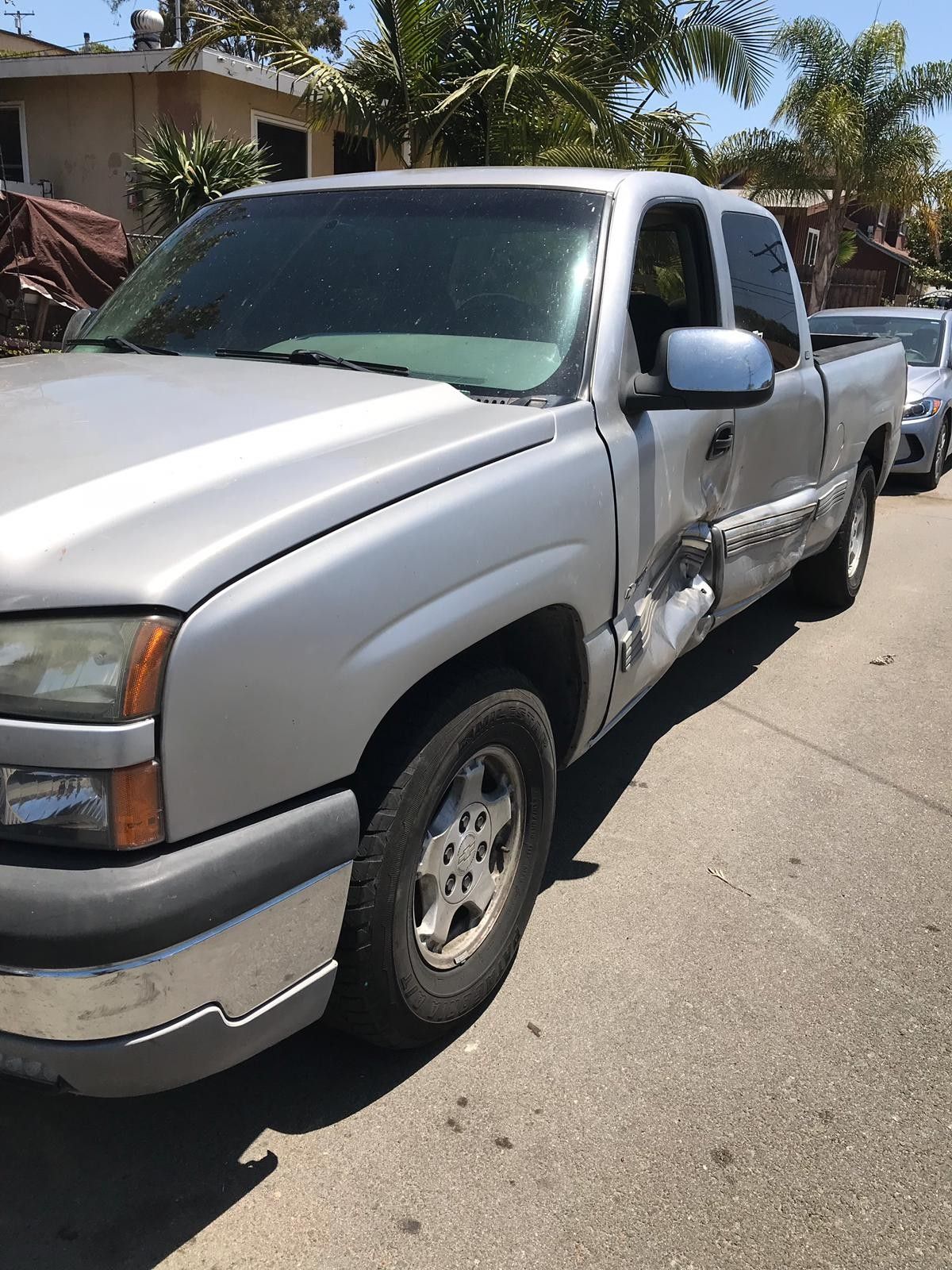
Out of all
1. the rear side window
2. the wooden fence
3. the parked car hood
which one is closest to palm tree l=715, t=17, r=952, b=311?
the wooden fence

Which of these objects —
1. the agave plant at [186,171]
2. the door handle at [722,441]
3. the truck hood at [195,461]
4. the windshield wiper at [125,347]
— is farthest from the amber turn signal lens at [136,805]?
the agave plant at [186,171]

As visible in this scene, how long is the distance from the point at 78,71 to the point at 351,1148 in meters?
15.5

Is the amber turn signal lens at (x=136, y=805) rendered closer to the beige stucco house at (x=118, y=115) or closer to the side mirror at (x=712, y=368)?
the side mirror at (x=712, y=368)

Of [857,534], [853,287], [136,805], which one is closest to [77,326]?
[136,805]

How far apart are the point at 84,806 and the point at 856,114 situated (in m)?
21.9

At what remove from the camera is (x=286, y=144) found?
15.8 m

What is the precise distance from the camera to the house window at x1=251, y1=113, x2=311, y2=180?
1537 centimetres

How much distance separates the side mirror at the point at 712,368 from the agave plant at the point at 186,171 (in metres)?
9.93

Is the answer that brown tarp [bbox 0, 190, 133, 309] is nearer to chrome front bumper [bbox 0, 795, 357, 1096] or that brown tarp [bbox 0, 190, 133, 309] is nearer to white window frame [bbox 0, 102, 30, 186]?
white window frame [bbox 0, 102, 30, 186]

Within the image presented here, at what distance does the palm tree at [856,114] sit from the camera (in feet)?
65.1

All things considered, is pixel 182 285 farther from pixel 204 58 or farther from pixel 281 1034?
pixel 204 58

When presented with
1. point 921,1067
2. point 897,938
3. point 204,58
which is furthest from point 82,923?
point 204,58

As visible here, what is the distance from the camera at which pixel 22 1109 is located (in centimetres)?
239

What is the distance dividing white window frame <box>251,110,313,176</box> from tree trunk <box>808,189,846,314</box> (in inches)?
424
